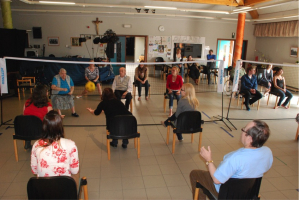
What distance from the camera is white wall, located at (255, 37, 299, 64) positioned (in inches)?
446

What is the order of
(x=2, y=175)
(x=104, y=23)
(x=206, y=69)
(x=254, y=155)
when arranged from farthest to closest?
1. (x=104, y=23)
2. (x=206, y=69)
3. (x=2, y=175)
4. (x=254, y=155)

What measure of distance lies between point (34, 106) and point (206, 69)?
8877 mm

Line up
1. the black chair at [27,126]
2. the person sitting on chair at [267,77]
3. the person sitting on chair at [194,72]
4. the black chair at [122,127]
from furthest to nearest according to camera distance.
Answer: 1. the person sitting on chair at [194,72]
2. the person sitting on chair at [267,77]
3. the black chair at [122,127]
4. the black chair at [27,126]

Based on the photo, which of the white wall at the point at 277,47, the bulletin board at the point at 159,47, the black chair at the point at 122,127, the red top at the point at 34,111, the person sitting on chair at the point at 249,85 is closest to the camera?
the black chair at the point at 122,127

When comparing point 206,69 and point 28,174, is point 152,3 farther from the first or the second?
point 28,174

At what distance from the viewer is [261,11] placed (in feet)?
42.0

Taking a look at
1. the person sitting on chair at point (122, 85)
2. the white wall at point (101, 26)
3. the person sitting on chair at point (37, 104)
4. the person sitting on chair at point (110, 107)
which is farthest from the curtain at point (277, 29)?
the person sitting on chair at point (37, 104)

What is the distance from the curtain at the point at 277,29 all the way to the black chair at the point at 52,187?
1200 cm

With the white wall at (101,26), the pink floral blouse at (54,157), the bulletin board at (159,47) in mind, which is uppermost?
the white wall at (101,26)

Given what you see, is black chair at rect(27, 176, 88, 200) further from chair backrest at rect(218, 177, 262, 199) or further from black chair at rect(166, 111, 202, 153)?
black chair at rect(166, 111, 202, 153)

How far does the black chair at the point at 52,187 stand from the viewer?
196 centimetres

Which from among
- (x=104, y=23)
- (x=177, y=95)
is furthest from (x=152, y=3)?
(x=177, y=95)

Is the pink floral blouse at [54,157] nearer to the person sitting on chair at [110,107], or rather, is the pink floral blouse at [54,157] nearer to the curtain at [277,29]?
the person sitting on chair at [110,107]

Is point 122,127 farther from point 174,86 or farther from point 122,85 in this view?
point 174,86
